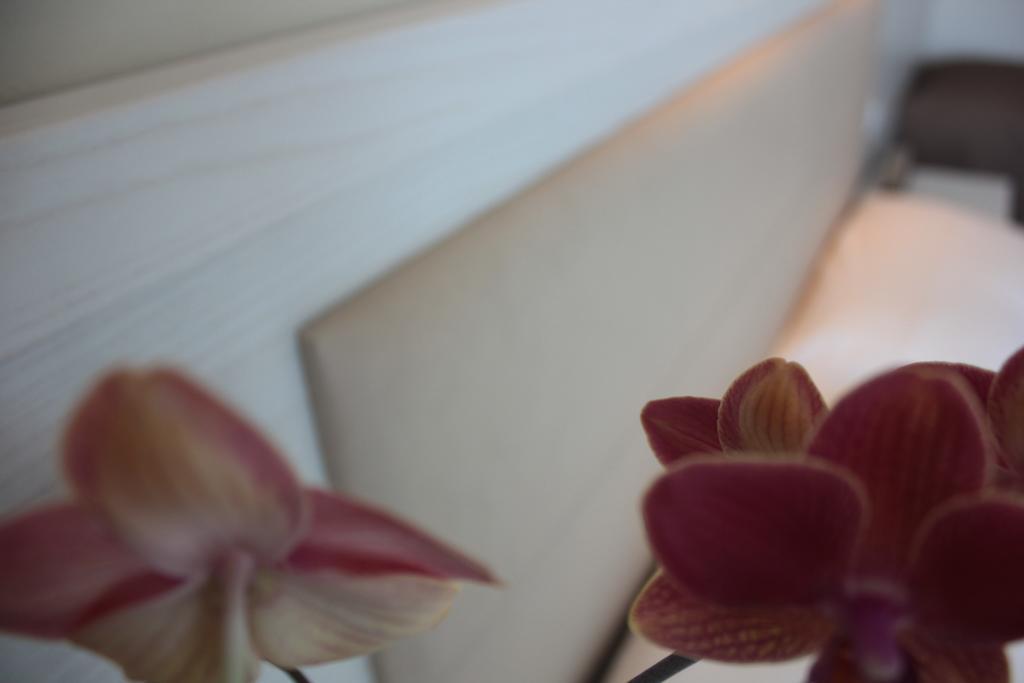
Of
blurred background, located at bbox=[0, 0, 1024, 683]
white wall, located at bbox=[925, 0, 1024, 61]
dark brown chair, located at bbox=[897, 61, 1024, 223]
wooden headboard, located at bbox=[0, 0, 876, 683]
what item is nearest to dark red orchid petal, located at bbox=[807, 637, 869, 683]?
blurred background, located at bbox=[0, 0, 1024, 683]

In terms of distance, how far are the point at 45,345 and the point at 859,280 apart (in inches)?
41.3

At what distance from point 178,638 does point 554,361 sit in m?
0.40

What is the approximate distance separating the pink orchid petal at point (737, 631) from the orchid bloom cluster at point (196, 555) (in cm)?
5

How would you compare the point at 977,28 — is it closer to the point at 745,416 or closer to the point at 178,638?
the point at 745,416

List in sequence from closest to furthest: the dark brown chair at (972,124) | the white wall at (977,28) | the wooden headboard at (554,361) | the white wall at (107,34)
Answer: the white wall at (107,34) → the wooden headboard at (554,361) → the dark brown chair at (972,124) → the white wall at (977,28)

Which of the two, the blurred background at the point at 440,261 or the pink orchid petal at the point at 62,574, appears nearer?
the pink orchid petal at the point at 62,574

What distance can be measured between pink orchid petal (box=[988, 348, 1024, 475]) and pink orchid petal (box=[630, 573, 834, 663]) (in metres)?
0.07

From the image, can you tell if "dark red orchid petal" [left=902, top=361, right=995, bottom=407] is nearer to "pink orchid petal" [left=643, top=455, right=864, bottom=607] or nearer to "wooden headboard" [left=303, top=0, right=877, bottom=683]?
"pink orchid petal" [left=643, top=455, right=864, bottom=607]

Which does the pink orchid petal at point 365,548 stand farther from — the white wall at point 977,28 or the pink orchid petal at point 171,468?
the white wall at point 977,28

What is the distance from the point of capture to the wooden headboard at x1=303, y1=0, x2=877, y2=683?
40 centimetres

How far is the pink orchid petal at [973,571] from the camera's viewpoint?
14 centimetres

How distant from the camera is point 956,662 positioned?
0.51 feet

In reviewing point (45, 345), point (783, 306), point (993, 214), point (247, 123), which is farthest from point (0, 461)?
point (993, 214)

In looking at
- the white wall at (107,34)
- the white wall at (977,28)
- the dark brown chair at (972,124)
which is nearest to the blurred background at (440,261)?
the white wall at (107,34)
